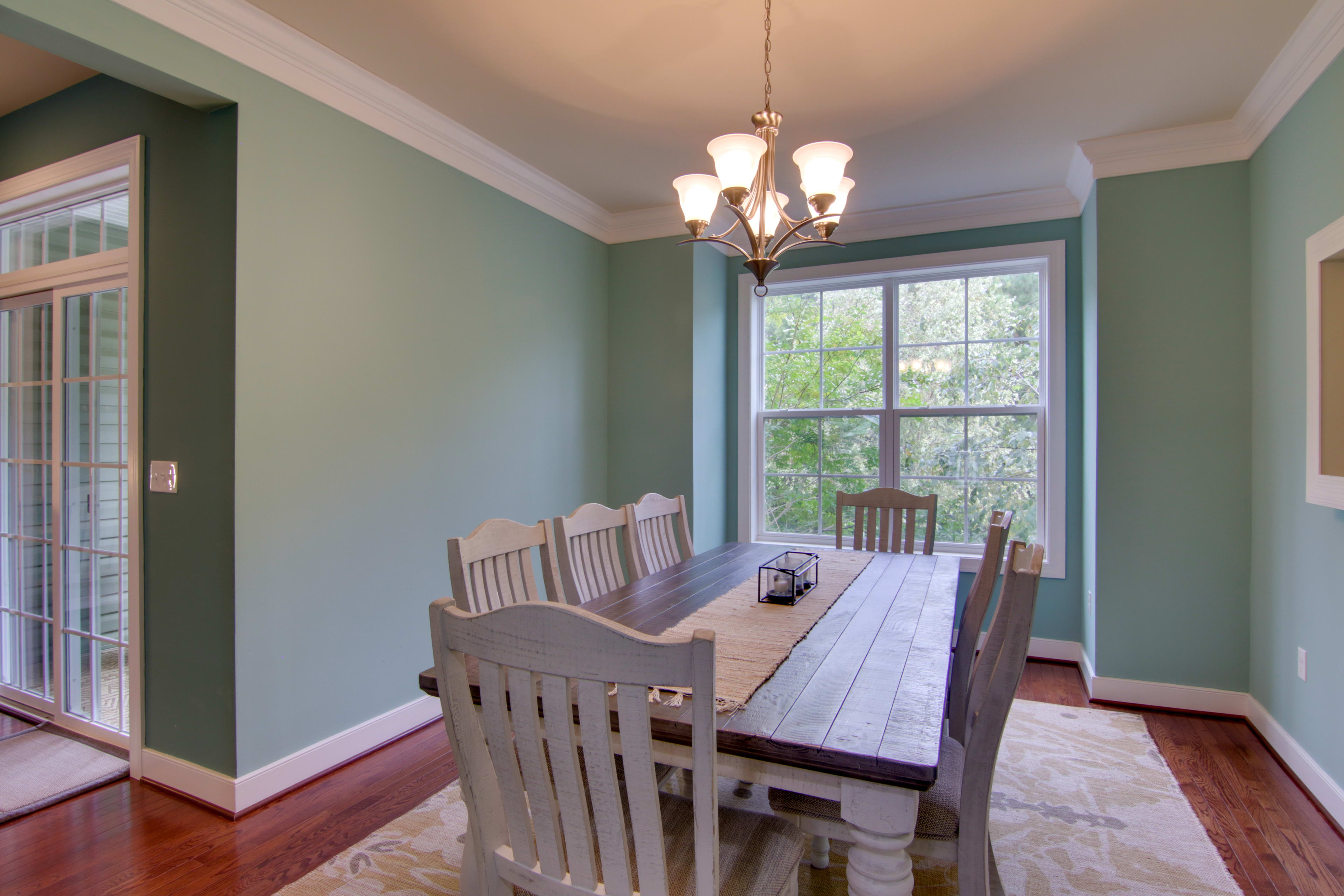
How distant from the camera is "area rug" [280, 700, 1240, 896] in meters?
1.88

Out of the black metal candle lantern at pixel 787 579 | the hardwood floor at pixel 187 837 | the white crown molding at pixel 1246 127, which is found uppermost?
the white crown molding at pixel 1246 127

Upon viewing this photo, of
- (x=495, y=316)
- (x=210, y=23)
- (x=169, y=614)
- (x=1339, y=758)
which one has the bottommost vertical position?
(x=1339, y=758)

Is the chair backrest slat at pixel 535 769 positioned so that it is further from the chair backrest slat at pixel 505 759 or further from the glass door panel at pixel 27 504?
the glass door panel at pixel 27 504

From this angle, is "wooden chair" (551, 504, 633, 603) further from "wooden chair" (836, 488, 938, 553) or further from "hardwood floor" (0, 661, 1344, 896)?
"wooden chair" (836, 488, 938, 553)

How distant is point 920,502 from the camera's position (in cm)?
319

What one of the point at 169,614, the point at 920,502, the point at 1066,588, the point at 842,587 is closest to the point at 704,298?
the point at 920,502

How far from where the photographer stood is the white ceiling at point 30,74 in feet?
7.94

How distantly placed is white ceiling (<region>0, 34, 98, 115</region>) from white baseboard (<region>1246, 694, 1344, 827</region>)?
4969mm

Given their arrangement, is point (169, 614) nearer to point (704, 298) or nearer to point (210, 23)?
point (210, 23)

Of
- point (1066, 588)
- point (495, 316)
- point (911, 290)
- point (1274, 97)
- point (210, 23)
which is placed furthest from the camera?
point (911, 290)

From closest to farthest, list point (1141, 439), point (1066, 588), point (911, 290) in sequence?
point (1141, 439), point (1066, 588), point (911, 290)

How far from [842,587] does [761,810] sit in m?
0.79

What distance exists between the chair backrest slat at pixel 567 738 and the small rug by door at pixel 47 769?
2.11 meters

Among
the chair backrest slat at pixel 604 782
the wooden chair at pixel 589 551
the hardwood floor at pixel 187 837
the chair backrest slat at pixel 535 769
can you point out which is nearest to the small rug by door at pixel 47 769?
the hardwood floor at pixel 187 837
